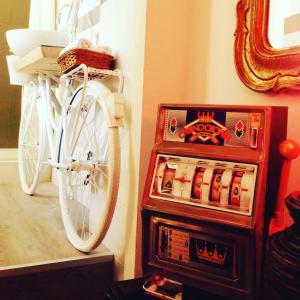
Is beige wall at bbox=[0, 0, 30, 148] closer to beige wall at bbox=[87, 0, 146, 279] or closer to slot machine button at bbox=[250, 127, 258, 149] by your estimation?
beige wall at bbox=[87, 0, 146, 279]

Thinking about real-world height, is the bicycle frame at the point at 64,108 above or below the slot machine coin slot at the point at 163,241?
above

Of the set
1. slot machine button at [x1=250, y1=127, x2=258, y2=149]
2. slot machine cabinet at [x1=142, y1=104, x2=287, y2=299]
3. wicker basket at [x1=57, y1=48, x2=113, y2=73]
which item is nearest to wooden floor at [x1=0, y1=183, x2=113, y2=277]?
slot machine cabinet at [x1=142, y1=104, x2=287, y2=299]

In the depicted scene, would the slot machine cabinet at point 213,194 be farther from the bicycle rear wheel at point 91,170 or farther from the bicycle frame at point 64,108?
the bicycle frame at point 64,108

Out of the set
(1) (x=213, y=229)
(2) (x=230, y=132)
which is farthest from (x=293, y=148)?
(1) (x=213, y=229)

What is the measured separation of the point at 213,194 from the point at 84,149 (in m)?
1.36

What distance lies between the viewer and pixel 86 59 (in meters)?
1.97

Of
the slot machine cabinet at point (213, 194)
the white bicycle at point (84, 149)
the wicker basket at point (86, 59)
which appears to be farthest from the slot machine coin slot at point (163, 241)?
the wicker basket at point (86, 59)

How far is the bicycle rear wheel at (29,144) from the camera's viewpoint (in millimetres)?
3137

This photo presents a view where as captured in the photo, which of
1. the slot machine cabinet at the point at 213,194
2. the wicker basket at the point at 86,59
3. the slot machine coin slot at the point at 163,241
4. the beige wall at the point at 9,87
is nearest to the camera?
the slot machine cabinet at the point at 213,194

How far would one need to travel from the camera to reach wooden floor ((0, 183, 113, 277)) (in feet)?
5.98

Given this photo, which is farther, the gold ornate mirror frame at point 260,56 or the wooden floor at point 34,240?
the wooden floor at point 34,240

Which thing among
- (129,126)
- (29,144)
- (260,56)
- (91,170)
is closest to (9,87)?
(29,144)

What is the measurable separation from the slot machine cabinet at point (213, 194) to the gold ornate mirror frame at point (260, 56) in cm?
20

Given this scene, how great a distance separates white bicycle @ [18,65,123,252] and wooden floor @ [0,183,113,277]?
82 mm
